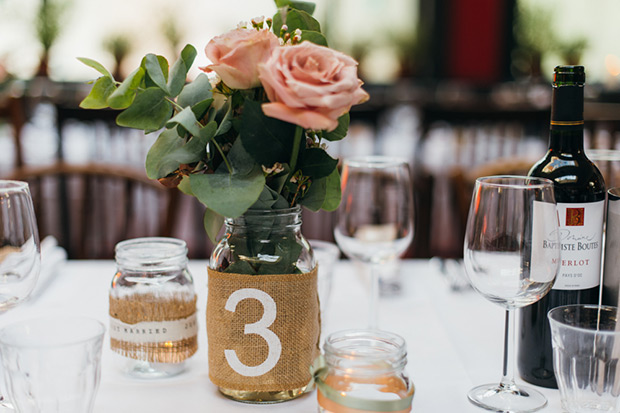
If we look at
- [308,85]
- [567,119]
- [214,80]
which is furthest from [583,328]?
[214,80]

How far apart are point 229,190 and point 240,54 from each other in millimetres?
134

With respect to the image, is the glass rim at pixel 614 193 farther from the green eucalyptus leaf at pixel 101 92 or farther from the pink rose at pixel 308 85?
the green eucalyptus leaf at pixel 101 92

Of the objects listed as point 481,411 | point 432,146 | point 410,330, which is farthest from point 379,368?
point 432,146

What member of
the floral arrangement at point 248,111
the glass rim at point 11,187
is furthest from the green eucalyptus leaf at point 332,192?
the glass rim at point 11,187

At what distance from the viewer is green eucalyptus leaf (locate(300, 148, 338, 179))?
0.74 metres

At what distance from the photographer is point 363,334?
0.71 m

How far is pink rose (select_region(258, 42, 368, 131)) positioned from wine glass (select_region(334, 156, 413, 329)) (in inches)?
14.0

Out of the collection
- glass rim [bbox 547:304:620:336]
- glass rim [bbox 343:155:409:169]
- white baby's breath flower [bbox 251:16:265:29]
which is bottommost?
glass rim [bbox 547:304:620:336]

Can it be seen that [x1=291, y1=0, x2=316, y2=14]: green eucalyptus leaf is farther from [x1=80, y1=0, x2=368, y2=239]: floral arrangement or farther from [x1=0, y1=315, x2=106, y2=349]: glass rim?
[x1=0, y1=315, x2=106, y2=349]: glass rim

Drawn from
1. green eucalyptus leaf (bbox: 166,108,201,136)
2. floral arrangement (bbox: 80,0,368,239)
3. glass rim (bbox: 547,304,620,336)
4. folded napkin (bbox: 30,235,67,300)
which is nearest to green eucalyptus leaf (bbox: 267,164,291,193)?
floral arrangement (bbox: 80,0,368,239)

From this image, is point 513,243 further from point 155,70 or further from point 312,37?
point 155,70

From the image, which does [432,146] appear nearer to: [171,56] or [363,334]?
[363,334]

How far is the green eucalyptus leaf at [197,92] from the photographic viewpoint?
0.74m

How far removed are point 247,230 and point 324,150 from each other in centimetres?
12
